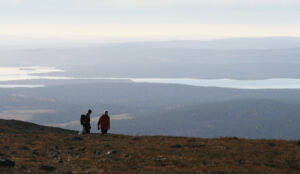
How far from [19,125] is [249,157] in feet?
102

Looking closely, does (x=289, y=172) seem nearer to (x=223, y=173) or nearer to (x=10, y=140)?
(x=223, y=173)

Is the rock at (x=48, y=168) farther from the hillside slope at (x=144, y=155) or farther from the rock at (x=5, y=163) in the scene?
the rock at (x=5, y=163)

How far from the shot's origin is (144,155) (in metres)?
30.6

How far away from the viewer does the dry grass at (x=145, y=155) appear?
83.7 ft

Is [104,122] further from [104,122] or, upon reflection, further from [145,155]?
[145,155]

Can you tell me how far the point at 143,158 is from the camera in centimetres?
2941

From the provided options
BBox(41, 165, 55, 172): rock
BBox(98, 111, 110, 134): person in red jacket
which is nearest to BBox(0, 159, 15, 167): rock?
BBox(41, 165, 55, 172): rock

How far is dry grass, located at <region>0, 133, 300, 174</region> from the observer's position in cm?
2550

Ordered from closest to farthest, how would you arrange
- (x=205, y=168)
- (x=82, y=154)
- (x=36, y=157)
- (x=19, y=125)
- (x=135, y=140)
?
(x=205, y=168) → (x=36, y=157) → (x=82, y=154) → (x=135, y=140) → (x=19, y=125)

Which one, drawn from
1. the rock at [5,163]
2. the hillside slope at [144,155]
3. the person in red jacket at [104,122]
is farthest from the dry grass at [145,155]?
the person in red jacket at [104,122]

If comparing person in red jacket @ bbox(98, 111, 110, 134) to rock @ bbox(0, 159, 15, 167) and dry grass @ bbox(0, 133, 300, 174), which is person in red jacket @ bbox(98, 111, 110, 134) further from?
rock @ bbox(0, 159, 15, 167)

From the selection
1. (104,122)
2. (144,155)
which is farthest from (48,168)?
(104,122)

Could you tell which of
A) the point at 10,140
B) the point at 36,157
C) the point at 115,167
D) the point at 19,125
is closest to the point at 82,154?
the point at 36,157

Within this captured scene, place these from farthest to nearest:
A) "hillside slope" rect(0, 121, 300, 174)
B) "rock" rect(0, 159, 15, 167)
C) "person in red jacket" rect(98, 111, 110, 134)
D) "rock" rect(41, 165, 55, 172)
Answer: "person in red jacket" rect(98, 111, 110, 134) < "hillside slope" rect(0, 121, 300, 174) < "rock" rect(41, 165, 55, 172) < "rock" rect(0, 159, 15, 167)
